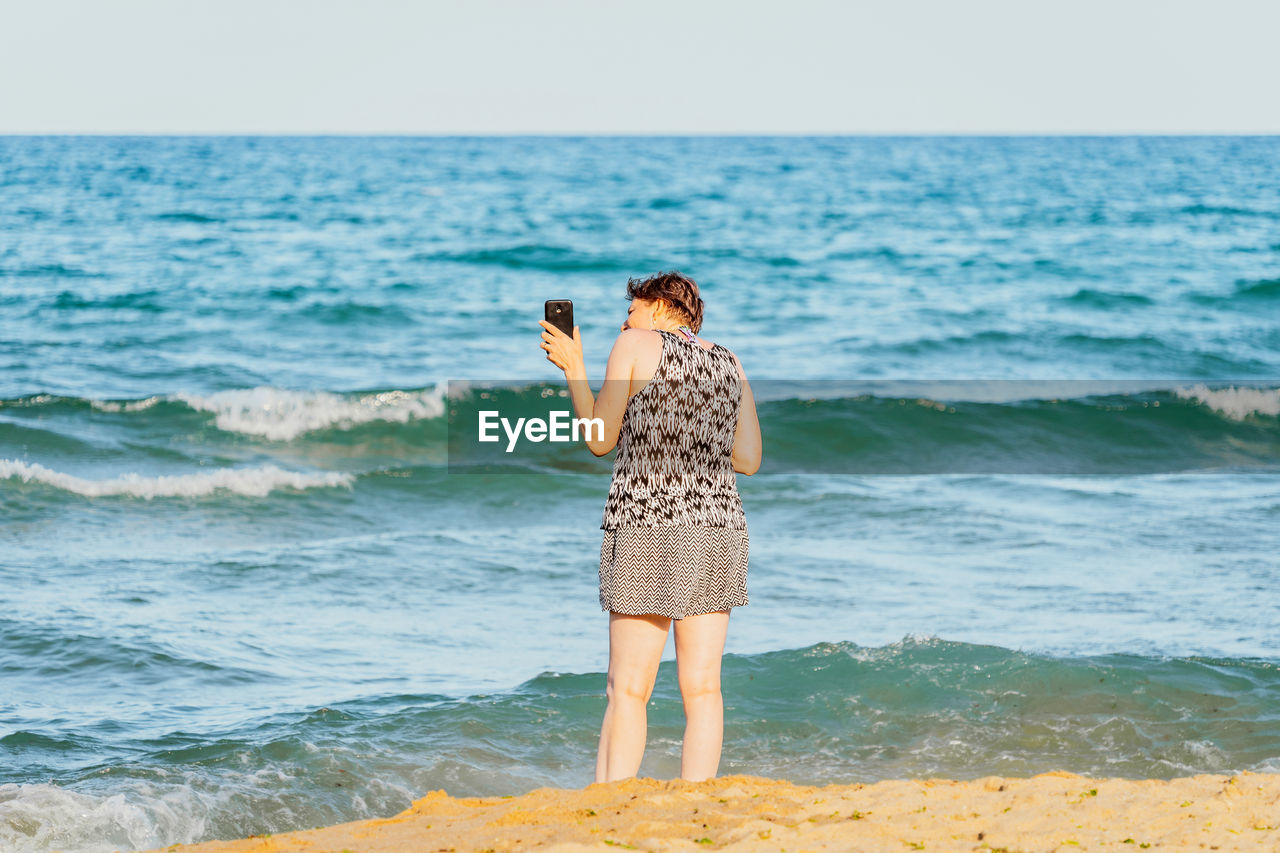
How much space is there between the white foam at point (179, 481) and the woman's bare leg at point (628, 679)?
6.80m

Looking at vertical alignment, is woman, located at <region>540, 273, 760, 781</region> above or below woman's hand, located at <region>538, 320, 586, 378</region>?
below

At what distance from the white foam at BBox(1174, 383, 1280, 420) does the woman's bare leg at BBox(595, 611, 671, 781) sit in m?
12.1

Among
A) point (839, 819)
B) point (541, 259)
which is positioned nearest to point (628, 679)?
Result: point (839, 819)

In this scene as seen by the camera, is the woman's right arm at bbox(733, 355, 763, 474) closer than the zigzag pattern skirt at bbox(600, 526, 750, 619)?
No

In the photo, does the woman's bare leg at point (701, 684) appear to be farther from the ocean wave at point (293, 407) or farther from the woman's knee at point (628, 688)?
the ocean wave at point (293, 407)

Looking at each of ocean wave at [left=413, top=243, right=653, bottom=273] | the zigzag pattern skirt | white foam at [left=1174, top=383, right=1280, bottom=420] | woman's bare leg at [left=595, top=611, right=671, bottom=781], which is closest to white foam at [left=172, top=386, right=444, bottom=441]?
white foam at [left=1174, top=383, right=1280, bottom=420]

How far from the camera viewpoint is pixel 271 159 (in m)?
54.7

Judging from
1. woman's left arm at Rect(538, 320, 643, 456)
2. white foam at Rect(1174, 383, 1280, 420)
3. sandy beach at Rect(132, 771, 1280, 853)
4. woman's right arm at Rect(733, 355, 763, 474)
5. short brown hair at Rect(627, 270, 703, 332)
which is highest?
short brown hair at Rect(627, 270, 703, 332)

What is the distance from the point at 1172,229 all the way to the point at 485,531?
25.1m

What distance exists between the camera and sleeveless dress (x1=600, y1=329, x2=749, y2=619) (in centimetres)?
356

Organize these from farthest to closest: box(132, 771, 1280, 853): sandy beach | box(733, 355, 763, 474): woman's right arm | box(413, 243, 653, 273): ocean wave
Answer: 1. box(413, 243, 653, 273): ocean wave
2. box(733, 355, 763, 474): woman's right arm
3. box(132, 771, 1280, 853): sandy beach

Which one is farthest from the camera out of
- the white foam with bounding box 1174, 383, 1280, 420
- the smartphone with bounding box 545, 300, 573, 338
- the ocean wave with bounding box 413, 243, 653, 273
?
the ocean wave with bounding box 413, 243, 653, 273

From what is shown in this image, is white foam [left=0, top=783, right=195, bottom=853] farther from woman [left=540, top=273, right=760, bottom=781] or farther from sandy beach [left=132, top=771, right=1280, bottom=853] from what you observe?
woman [left=540, top=273, right=760, bottom=781]

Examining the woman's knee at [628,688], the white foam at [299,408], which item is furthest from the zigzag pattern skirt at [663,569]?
the white foam at [299,408]
